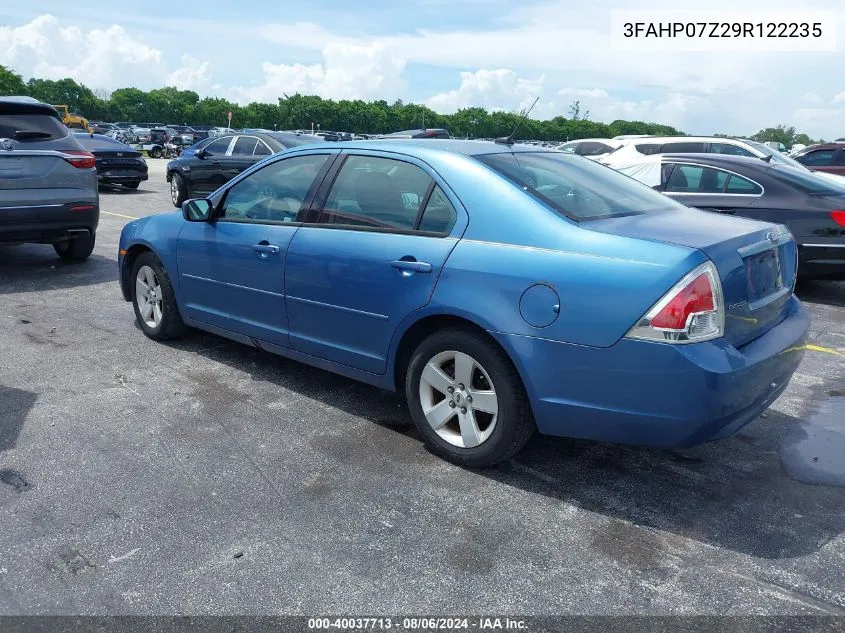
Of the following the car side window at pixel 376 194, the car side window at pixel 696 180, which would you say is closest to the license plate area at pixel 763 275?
the car side window at pixel 376 194

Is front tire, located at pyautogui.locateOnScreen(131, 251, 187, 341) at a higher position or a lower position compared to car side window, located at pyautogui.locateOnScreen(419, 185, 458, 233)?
lower

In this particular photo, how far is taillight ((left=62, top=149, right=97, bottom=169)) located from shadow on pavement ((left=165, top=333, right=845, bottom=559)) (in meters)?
4.95

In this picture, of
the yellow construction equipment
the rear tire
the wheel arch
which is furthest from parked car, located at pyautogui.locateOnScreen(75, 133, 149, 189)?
the wheel arch

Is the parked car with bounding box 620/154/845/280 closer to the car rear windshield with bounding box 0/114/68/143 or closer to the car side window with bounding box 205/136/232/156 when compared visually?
the car rear windshield with bounding box 0/114/68/143

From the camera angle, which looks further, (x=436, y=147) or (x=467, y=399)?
(x=436, y=147)

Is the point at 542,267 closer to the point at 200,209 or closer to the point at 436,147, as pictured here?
the point at 436,147

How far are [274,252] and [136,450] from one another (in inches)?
53.1

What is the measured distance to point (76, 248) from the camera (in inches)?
332

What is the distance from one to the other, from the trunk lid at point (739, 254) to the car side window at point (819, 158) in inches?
551

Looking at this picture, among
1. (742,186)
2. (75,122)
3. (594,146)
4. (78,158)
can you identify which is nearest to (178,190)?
(78,158)

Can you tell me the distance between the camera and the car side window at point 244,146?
12586 mm

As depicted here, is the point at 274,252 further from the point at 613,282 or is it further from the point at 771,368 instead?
the point at 771,368

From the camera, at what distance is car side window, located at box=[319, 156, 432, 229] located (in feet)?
12.4

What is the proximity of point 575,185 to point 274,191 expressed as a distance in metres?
1.86
